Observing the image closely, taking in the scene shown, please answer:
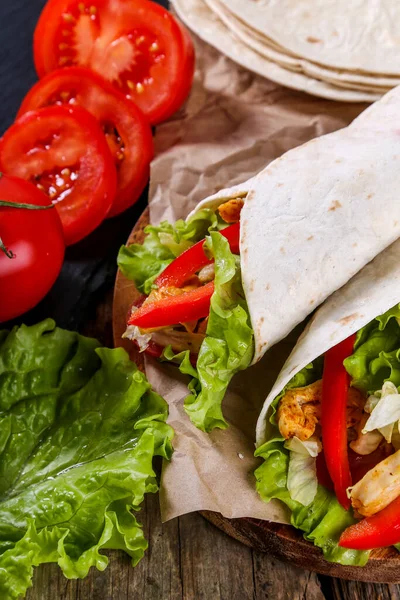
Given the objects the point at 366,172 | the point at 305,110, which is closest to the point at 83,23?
the point at 305,110

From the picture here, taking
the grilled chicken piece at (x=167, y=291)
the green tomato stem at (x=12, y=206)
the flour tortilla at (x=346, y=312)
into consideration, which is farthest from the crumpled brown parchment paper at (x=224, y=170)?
the green tomato stem at (x=12, y=206)

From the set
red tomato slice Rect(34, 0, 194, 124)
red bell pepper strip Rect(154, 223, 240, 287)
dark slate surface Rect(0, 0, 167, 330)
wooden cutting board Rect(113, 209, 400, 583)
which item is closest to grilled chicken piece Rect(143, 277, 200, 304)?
red bell pepper strip Rect(154, 223, 240, 287)

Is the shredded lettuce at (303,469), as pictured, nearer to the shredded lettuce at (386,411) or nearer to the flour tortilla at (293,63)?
the shredded lettuce at (386,411)

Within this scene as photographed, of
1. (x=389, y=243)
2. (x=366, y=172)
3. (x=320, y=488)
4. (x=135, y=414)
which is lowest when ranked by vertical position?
(x=320, y=488)

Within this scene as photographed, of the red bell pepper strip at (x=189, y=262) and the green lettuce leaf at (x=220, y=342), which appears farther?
the red bell pepper strip at (x=189, y=262)

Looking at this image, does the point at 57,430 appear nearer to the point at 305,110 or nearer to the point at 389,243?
the point at 389,243

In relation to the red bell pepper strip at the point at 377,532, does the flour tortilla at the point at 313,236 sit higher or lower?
higher

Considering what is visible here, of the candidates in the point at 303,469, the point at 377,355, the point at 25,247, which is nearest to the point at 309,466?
the point at 303,469
